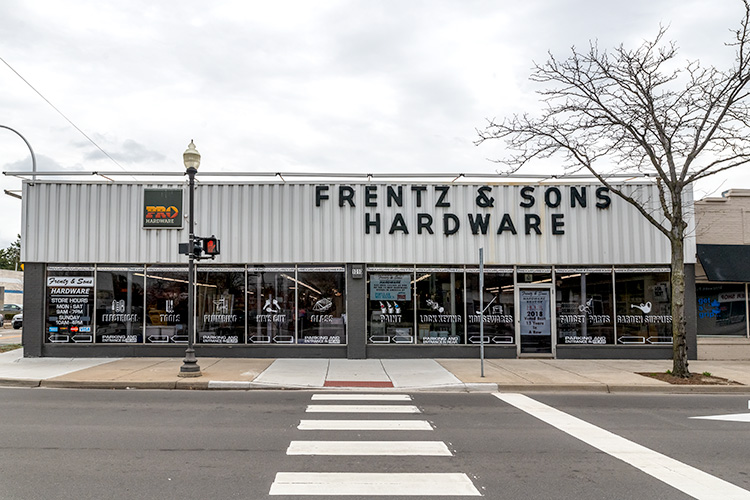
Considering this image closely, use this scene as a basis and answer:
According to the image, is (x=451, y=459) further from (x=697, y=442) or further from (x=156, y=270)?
(x=156, y=270)

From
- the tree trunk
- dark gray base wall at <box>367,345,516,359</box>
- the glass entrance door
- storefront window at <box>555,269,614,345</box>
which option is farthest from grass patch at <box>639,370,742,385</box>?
dark gray base wall at <box>367,345,516,359</box>

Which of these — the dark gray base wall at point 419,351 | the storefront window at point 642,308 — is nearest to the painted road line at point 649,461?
the dark gray base wall at point 419,351

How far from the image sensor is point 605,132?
48.8ft

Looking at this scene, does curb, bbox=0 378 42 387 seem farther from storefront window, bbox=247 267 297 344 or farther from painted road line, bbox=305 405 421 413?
painted road line, bbox=305 405 421 413

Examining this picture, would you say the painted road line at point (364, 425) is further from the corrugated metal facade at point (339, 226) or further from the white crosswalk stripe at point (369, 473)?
the corrugated metal facade at point (339, 226)

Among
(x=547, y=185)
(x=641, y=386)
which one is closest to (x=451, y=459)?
(x=641, y=386)

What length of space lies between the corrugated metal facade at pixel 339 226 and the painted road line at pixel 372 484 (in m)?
11.1

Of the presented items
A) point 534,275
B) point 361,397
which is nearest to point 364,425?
point 361,397

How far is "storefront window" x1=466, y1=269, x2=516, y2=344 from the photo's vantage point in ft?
55.4

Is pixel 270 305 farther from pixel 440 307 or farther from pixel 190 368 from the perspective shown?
pixel 440 307

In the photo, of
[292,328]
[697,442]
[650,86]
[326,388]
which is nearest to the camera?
[697,442]

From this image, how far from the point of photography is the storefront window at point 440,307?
55.1 feet

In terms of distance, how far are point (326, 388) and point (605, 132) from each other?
32.0 ft

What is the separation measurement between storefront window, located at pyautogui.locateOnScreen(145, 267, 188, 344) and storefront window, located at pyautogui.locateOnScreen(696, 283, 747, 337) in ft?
51.3
